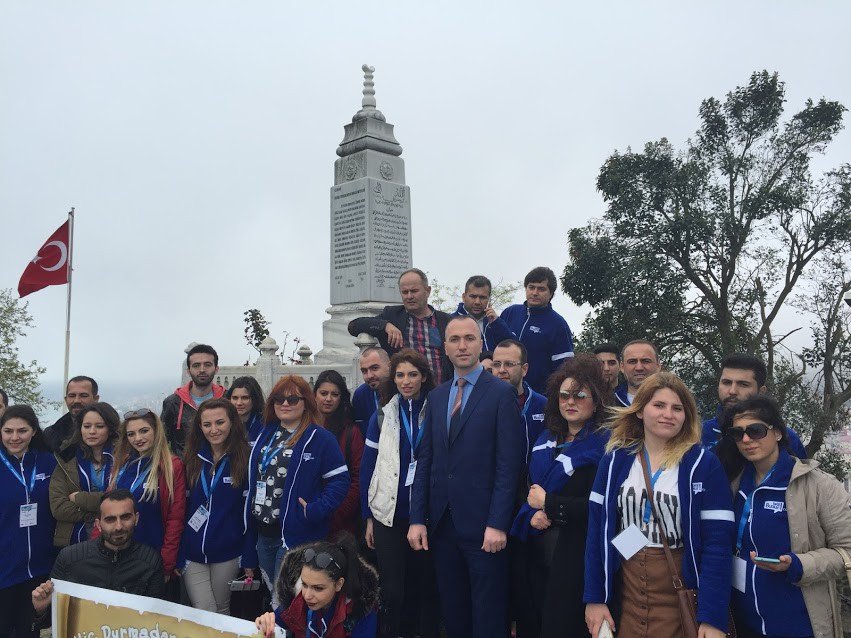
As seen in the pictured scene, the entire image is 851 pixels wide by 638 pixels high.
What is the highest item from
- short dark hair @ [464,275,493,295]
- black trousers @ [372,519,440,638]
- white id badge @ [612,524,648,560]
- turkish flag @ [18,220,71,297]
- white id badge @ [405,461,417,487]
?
turkish flag @ [18,220,71,297]

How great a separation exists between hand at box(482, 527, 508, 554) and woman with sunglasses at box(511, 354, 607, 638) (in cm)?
13

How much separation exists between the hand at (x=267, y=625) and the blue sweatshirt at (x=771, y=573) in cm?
216

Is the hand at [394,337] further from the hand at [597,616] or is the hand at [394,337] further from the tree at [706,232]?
the tree at [706,232]

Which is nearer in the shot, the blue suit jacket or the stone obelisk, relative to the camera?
the blue suit jacket

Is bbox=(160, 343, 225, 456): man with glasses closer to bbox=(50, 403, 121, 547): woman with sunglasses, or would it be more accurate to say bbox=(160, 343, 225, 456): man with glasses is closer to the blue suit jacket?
bbox=(50, 403, 121, 547): woman with sunglasses

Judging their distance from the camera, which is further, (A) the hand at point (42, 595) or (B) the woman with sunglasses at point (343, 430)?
(B) the woman with sunglasses at point (343, 430)

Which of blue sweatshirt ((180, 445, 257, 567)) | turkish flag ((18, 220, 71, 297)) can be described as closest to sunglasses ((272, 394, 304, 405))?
blue sweatshirt ((180, 445, 257, 567))

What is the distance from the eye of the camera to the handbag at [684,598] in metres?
2.80

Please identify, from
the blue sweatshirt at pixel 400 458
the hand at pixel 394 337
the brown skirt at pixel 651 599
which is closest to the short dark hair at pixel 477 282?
the hand at pixel 394 337

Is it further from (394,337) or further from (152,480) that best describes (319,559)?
(394,337)

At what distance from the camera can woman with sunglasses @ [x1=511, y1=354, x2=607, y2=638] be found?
3.26 metres

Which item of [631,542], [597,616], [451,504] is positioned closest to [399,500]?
[451,504]

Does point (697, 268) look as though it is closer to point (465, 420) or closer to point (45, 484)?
point (465, 420)

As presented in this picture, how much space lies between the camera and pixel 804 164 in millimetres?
16766
